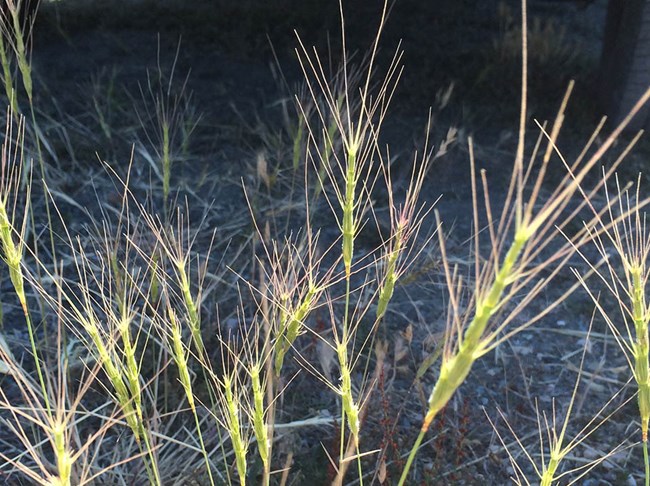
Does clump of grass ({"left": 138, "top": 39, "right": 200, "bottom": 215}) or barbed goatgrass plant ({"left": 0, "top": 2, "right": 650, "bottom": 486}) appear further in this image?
clump of grass ({"left": 138, "top": 39, "right": 200, "bottom": 215})

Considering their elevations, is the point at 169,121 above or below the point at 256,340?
below

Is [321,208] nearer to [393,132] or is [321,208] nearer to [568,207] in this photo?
[393,132]

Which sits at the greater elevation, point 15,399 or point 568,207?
point 15,399

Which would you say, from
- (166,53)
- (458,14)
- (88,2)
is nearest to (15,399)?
(166,53)

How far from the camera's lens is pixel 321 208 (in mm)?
3322

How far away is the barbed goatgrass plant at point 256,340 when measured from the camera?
110 centimetres

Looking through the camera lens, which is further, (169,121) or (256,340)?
(169,121)

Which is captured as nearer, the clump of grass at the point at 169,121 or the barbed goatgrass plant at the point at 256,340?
the barbed goatgrass plant at the point at 256,340

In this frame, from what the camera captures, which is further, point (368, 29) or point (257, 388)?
point (368, 29)

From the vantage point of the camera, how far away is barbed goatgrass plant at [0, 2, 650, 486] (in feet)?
3.59

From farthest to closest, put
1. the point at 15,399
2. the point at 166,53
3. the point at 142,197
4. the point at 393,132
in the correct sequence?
1. the point at 166,53
2. the point at 393,132
3. the point at 142,197
4. the point at 15,399

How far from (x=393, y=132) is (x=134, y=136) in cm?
125

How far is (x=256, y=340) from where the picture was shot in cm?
133

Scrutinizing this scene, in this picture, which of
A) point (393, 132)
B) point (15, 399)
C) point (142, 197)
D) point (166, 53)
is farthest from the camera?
point (166, 53)
